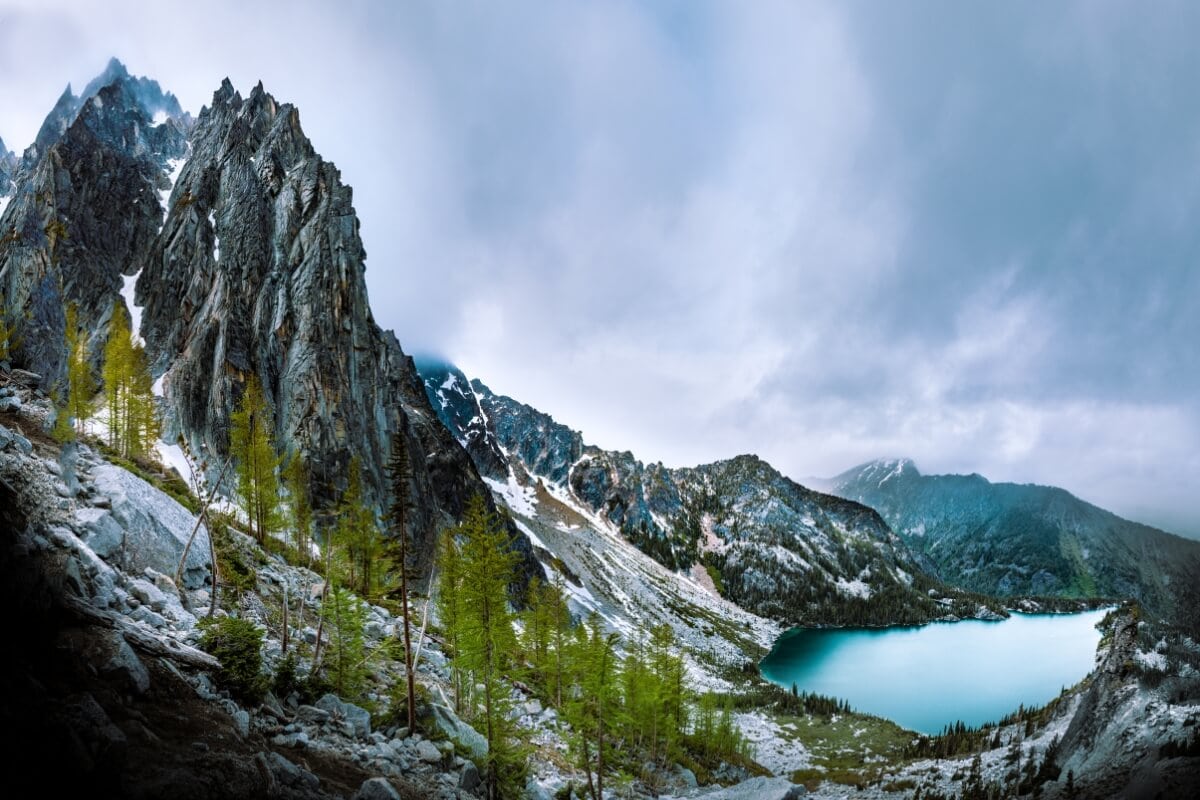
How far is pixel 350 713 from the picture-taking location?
16844 millimetres

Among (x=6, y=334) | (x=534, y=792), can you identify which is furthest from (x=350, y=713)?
(x=6, y=334)

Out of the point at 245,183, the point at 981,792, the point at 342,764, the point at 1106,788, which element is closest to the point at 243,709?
the point at 342,764

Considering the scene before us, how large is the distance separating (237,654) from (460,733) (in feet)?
32.6

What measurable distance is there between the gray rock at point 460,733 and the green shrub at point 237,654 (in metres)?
7.42

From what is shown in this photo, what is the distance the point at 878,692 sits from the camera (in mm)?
115438

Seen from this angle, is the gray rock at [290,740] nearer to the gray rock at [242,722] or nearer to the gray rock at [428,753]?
the gray rock at [242,722]

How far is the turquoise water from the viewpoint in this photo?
10206 centimetres

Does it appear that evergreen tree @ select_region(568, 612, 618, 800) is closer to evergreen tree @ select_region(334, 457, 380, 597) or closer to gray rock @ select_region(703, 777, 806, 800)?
gray rock @ select_region(703, 777, 806, 800)

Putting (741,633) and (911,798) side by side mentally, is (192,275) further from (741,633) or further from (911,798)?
(741,633)

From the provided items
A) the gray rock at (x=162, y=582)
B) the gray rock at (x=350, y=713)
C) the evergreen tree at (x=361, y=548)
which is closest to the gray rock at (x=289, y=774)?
the gray rock at (x=350, y=713)

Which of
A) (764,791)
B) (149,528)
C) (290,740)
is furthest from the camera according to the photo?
(764,791)

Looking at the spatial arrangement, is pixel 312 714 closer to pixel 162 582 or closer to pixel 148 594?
pixel 148 594

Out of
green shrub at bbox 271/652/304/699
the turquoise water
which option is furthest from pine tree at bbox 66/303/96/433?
the turquoise water

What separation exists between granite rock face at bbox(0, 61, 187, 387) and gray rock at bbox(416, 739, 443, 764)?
195ft
